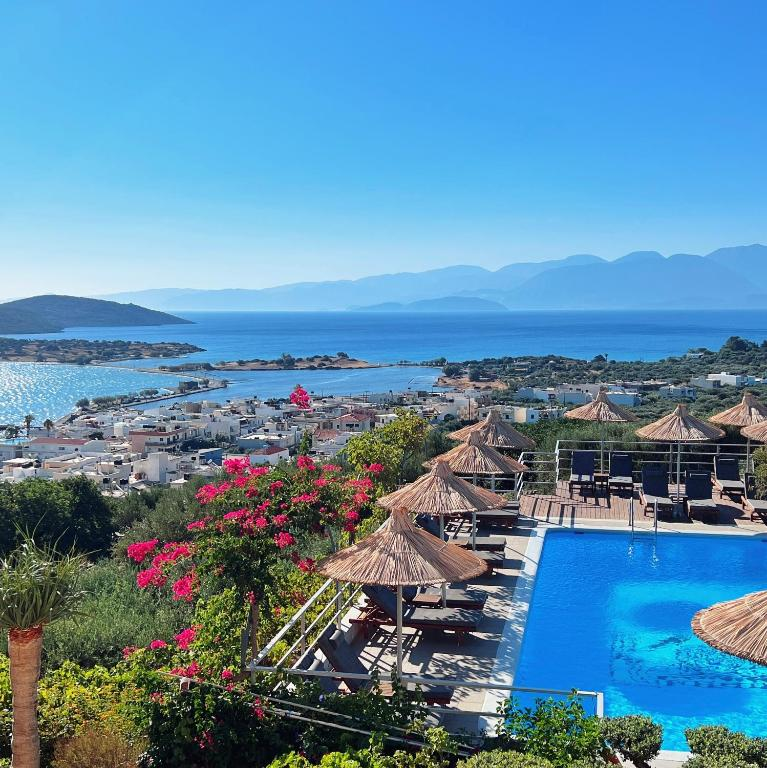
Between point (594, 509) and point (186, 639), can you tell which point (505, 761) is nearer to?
point (186, 639)

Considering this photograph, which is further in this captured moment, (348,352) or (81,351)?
(348,352)

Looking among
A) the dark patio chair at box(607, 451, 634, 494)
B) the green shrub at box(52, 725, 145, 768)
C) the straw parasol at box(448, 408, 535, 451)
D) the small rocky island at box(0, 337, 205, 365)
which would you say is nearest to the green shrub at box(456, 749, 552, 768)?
the green shrub at box(52, 725, 145, 768)

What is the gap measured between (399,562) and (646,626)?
435cm

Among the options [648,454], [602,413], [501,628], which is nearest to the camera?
[501,628]

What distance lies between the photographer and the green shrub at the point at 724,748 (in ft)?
15.1

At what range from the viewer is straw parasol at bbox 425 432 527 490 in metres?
11.5

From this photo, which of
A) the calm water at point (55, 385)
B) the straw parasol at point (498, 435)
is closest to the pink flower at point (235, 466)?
the straw parasol at point (498, 435)

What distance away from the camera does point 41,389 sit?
11400 cm

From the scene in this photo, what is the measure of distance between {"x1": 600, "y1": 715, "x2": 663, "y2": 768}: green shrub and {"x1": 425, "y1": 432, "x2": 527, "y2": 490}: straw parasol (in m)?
6.39

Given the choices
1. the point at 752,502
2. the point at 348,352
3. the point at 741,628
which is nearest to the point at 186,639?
the point at 741,628

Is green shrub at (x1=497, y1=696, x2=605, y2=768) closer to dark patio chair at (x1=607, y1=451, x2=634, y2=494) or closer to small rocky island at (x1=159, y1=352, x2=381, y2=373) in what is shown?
dark patio chair at (x1=607, y1=451, x2=634, y2=494)

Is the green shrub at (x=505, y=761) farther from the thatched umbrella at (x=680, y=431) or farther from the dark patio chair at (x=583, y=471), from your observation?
the dark patio chair at (x=583, y=471)

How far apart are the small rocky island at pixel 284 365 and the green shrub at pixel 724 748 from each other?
123 m

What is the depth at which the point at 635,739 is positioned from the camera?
5.04m
